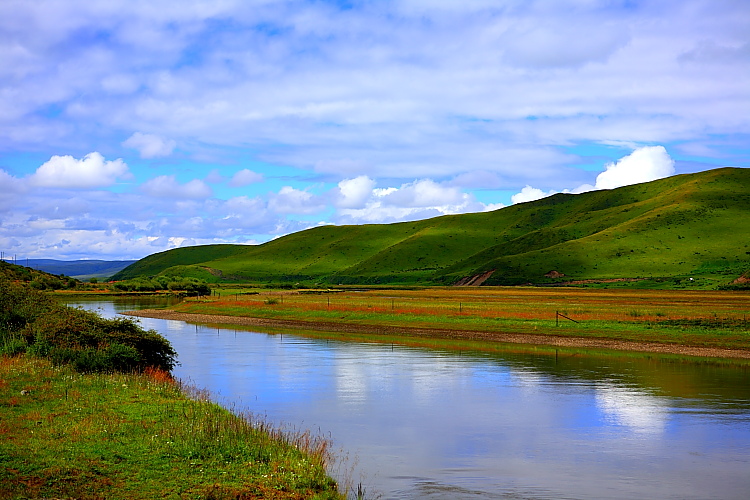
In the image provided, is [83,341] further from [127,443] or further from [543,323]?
[543,323]

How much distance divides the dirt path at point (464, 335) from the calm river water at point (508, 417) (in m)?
4.55

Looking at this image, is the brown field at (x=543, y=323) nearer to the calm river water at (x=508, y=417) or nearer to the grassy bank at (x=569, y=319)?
the grassy bank at (x=569, y=319)

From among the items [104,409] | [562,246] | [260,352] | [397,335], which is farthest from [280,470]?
[562,246]

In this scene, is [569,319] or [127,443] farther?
[569,319]

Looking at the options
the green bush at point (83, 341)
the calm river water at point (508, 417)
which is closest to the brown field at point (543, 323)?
the calm river water at point (508, 417)

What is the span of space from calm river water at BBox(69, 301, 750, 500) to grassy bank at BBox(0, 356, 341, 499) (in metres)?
2.60

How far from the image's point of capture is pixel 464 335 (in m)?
62.0

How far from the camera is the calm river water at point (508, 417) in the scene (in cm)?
1969

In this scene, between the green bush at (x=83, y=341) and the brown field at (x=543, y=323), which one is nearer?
the green bush at (x=83, y=341)

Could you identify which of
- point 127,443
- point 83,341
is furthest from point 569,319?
point 127,443

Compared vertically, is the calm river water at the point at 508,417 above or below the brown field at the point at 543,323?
below

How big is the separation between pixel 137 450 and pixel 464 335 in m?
46.6

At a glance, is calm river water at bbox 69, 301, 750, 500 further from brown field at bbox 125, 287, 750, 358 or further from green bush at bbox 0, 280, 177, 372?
brown field at bbox 125, 287, 750, 358

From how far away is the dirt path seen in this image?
4897cm
